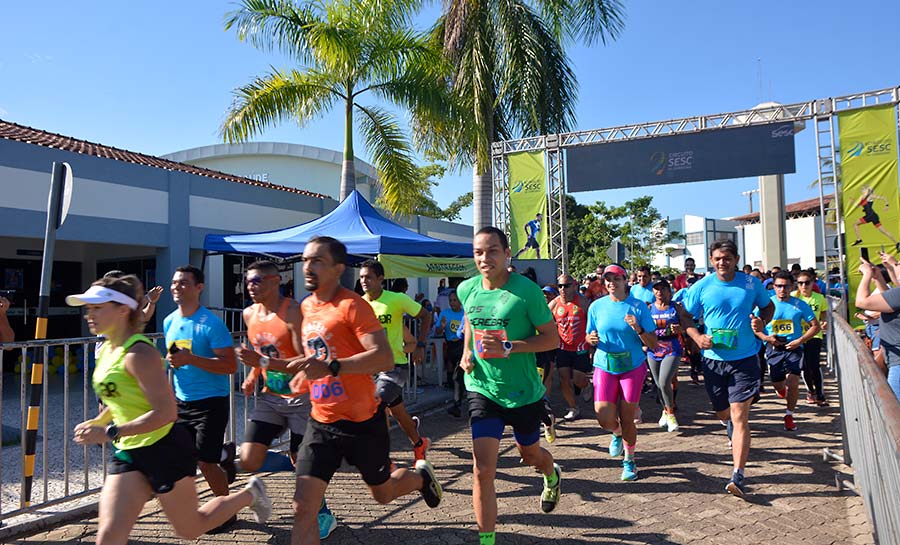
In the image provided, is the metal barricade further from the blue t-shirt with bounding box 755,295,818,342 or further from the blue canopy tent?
the blue t-shirt with bounding box 755,295,818,342

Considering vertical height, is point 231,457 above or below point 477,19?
below

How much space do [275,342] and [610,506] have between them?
9.09 feet

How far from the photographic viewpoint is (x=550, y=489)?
4398mm

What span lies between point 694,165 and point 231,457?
42.3ft

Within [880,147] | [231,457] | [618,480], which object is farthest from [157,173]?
[880,147]

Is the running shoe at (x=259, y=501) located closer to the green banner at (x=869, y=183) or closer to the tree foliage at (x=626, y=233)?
the green banner at (x=869, y=183)

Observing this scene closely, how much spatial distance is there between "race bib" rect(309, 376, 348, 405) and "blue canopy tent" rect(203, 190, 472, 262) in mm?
6314

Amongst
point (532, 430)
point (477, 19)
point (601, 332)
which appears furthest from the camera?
point (477, 19)

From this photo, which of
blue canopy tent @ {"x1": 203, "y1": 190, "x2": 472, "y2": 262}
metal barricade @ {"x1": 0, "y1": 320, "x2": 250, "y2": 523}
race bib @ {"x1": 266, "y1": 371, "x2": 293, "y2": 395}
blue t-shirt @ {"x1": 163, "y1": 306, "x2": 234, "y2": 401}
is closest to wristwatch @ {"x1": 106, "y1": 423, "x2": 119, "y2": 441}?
blue t-shirt @ {"x1": 163, "y1": 306, "x2": 234, "y2": 401}

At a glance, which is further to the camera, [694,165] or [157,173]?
[694,165]

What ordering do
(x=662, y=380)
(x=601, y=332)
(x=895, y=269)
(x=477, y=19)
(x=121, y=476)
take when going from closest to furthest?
(x=121, y=476)
(x=895, y=269)
(x=601, y=332)
(x=662, y=380)
(x=477, y=19)

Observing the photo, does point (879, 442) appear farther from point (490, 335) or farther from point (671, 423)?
point (671, 423)

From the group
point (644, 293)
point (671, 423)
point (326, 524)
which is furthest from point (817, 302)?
point (326, 524)

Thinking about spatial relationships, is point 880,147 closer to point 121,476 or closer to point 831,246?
point 831,246
